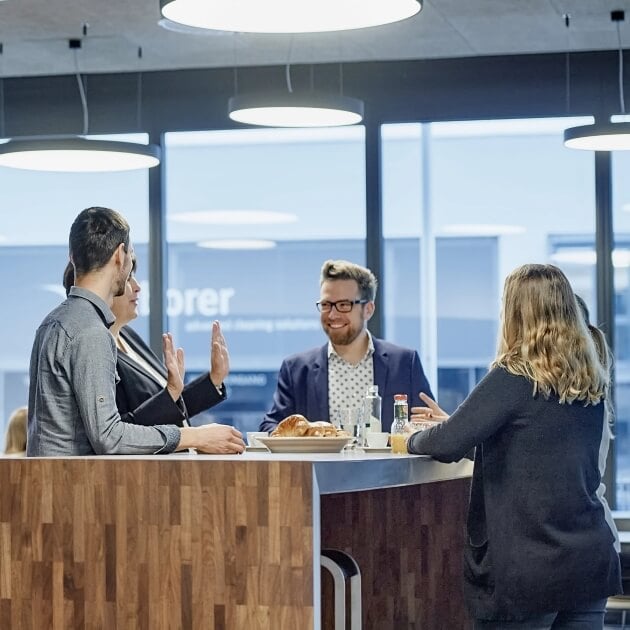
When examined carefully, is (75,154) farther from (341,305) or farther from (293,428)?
(293,428)

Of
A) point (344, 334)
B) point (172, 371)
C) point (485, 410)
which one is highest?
point (344, 334)

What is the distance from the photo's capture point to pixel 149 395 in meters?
4.11

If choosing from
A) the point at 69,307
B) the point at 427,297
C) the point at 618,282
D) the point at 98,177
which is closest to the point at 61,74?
the point at 98,177

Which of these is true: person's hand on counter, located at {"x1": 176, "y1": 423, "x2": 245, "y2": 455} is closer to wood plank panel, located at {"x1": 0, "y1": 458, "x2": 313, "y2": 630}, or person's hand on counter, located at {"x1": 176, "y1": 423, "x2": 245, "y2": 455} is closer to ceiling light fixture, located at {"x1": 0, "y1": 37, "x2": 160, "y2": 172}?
wood plank panel, located at {"x1": 0, "y1": 458, "x2": 313, "y2": 630}

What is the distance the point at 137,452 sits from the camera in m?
3.32

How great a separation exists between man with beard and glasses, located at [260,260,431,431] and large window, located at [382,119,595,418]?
281 cm

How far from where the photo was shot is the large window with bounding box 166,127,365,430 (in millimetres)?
8242

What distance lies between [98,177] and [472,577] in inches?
222

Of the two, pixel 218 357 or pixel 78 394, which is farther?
pixel 218 357

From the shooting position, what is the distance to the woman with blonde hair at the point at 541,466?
10.8 ft

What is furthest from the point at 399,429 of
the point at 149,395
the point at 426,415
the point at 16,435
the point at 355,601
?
the point at 16,435

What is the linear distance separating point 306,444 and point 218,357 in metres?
0.77

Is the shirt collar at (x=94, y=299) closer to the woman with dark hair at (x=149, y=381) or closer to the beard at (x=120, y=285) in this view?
the beard at (x=120, y=285)

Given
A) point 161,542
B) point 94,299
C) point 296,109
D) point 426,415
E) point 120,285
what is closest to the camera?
point 161,542
